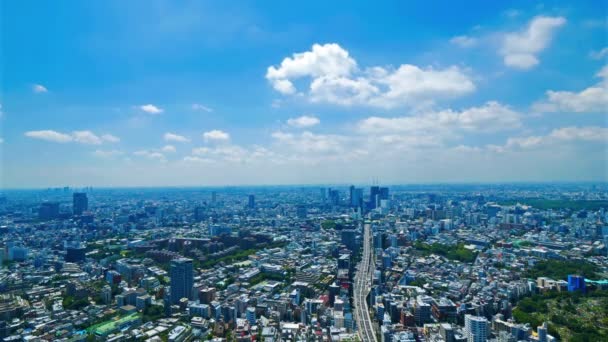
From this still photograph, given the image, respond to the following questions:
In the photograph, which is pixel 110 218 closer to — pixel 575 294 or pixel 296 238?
pixel 296 238

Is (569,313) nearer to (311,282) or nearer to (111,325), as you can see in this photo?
(311,282)

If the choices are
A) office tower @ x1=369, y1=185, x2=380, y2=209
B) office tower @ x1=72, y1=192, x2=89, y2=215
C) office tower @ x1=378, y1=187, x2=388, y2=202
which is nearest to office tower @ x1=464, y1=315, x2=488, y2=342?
office tower @ x1=369, y1=185, x2=380, y2=209

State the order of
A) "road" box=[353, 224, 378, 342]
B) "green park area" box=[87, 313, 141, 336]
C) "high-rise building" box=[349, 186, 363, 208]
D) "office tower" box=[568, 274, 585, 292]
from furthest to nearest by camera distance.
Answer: "high-rise building" box=[349, 186, 363, 208], "office tower" box=[568, 274, 585, 292], "road" box=[353, 224, 378, 342], "green park area" box=[87, 313, 141, 336]

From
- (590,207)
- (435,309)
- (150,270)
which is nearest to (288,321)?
(435,309)

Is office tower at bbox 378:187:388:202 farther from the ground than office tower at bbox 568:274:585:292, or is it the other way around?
office tower at bbox 378:187:388:202

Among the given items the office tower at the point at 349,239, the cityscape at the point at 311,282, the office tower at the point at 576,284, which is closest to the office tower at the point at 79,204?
the cityscape at the point at 311,282

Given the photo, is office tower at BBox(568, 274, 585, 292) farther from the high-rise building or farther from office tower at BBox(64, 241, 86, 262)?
the high-rise building

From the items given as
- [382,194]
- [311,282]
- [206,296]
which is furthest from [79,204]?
[382,194]
